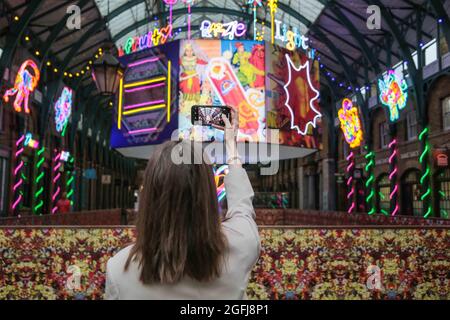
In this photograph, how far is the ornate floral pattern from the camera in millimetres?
5223

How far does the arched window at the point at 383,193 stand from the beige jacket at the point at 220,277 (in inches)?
834

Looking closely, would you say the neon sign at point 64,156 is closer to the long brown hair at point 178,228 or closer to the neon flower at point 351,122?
the neon flower at point 351,122

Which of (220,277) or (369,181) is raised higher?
(369,181)

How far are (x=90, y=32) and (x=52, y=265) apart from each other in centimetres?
1588

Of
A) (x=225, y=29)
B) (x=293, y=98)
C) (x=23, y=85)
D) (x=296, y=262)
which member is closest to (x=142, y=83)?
(x=225, y=29)

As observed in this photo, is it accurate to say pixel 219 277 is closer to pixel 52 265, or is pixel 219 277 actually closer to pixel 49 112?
pixel 52 265

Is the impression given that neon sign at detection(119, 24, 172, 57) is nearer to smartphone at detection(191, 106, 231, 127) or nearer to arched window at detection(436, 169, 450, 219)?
smartphone at detection(191, 106, 231, 127)

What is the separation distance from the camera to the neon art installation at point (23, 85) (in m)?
14.2

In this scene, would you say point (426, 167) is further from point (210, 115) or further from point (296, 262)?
point (210, 115)

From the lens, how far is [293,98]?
1181 cm

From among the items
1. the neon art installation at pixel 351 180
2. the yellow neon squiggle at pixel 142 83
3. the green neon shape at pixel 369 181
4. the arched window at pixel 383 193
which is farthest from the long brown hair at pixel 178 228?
the neon art installation at pixel 351 180

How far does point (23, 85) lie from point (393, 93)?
585 inches

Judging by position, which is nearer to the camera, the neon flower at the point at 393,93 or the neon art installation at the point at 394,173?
the neon flower at the point at 393,93
